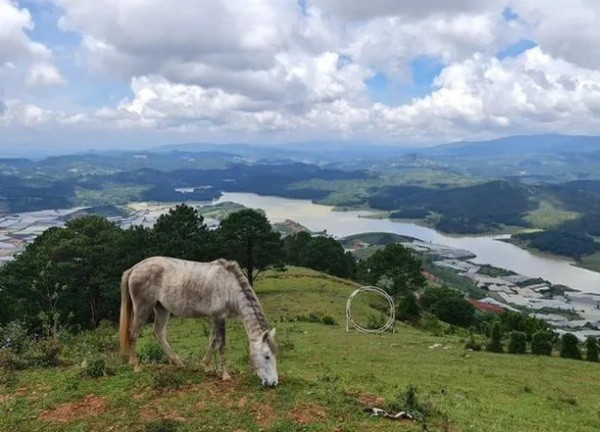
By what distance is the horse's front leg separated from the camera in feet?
36.2

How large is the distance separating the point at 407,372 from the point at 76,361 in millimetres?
11302

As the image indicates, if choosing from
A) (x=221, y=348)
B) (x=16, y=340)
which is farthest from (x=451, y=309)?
(x=16, y=340)

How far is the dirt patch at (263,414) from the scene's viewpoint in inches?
352

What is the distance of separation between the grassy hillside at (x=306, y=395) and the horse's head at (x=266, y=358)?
0.86ft

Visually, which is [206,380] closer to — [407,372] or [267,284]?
[407,372]

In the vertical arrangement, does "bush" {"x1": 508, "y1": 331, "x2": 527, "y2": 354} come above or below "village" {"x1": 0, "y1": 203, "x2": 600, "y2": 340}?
above

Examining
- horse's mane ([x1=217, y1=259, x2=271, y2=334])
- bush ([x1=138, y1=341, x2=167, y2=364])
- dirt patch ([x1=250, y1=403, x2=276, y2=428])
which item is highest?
horse's mane ([x1=217, y1=259, x2=271, y2=334])

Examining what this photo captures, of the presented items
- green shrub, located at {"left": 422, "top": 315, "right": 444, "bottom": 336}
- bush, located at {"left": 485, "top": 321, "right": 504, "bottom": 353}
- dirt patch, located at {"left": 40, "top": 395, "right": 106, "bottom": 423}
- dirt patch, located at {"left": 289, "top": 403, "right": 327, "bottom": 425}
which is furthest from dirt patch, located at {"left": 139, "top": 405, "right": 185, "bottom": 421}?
green shrub, located at {"left": 422, "top": 315, "right": 444, "bottom": 336}

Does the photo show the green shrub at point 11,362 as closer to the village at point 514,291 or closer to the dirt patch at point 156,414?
the dirt patch at point 156,414

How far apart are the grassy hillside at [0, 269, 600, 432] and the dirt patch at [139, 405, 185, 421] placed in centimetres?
2

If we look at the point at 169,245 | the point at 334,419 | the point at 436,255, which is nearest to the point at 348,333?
the point at 169,245

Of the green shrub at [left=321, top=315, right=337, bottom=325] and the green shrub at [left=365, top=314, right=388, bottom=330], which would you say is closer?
the green shrub at [left=365, top=314, right=388, bottom=330]

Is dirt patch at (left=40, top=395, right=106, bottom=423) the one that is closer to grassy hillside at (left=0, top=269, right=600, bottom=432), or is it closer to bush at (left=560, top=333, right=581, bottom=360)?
grassy hillside at (left=0, top=269, right=600, bottom=432)

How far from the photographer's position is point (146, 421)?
9.02 metres
